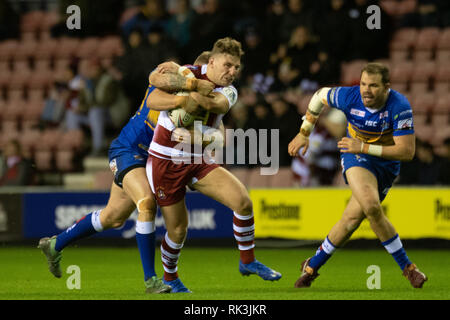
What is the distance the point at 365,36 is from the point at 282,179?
106 inches

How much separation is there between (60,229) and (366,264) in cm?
432

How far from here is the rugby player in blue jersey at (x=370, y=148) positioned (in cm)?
711

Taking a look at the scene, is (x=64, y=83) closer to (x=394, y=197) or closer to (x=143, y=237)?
(x=394, y=197)

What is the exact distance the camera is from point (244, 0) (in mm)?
15094

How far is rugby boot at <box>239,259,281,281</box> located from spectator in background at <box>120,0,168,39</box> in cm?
821

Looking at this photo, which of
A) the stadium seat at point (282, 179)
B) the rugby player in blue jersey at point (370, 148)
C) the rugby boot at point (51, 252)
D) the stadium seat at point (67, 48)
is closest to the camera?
the rugby player in blue jersey at point (370, 148)

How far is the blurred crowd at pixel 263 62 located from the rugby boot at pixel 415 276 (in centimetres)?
463

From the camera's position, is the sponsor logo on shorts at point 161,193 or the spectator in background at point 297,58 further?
the spectator in background at point 297,58

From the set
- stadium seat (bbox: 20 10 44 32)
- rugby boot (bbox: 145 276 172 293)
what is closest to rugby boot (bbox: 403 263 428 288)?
rugby boot (bbox: 145 276 172 293)

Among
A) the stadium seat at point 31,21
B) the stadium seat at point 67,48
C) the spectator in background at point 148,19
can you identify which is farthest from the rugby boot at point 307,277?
the stadium seat at point 31,21

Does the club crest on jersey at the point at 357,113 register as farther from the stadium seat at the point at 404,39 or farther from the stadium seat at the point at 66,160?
the stadium seat at the point at 66,160

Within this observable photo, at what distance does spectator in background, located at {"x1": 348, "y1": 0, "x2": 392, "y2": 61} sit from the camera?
13.5m

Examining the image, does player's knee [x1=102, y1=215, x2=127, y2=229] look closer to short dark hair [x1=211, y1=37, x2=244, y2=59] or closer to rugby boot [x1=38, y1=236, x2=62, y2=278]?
rugby boot [x1=38, y1=236, x2=62, y2=278]

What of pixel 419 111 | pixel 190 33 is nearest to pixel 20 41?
pixel 190 33
